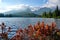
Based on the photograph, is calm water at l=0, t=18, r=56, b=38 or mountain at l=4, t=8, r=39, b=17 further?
mountain at l=4, t=8, r=39, b=17

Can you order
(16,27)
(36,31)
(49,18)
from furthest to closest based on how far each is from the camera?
(49,18) → (16,27) → (36,31)

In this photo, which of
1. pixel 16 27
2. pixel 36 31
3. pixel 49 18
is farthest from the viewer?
pixel 49 18

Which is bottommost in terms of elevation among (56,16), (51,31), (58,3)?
(51,31)

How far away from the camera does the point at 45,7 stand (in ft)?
8.83

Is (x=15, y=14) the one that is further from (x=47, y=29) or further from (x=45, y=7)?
(x=47, y=29)

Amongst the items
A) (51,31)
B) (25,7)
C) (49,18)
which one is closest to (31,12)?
(25,7)

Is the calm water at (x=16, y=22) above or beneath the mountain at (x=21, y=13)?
beneath

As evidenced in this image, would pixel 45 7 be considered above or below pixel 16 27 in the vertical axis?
above

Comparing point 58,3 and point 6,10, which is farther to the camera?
point 58,3

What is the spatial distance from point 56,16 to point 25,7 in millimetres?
661

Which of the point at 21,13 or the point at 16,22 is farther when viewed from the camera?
the point at 21,13

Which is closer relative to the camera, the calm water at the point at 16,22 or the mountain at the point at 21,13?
the calm water at the point at 16,22

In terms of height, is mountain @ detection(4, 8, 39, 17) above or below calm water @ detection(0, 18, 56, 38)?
above

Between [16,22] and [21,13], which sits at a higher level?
[21,13]
